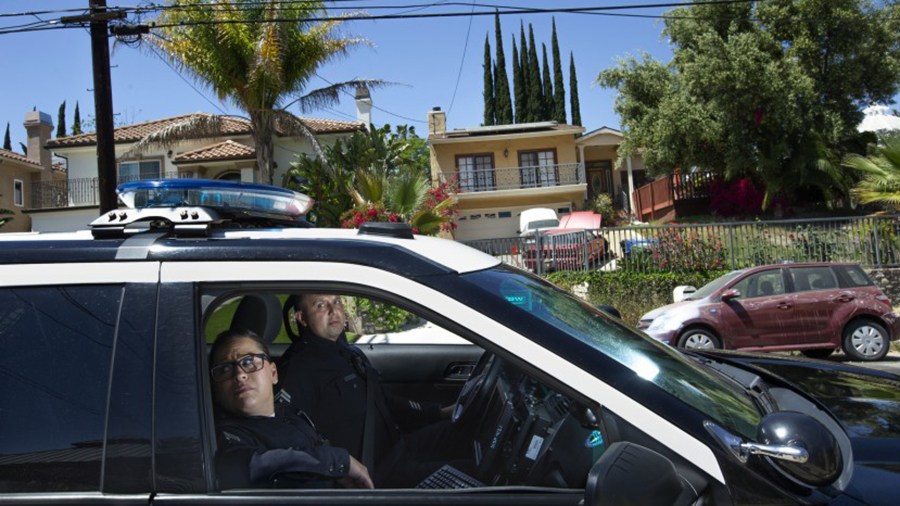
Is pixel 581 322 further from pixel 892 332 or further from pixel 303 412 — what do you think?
pixel 892 332

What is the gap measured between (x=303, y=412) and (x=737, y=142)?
79.3 feet

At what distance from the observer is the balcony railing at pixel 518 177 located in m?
36.0

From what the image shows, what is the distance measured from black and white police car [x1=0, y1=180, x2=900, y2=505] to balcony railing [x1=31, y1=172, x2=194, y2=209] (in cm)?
3007

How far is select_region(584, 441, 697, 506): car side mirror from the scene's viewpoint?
1.48m

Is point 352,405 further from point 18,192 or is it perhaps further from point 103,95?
point 18,192

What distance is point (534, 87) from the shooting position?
51.6 meters

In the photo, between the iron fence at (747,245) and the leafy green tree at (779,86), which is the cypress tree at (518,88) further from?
the iron fence at (747,245)

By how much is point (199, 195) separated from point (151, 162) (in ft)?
104

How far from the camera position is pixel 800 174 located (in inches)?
953

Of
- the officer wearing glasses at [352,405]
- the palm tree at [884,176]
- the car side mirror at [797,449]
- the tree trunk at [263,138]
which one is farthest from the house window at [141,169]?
the car side mirror at [797,449]

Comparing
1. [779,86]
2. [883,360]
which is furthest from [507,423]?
[779,86]

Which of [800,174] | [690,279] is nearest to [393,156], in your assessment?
[690,279]

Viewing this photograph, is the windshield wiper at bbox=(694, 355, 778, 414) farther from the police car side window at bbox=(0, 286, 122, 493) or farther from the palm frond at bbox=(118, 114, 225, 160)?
the palm frond at bbox=(118, 114, 225, 160)

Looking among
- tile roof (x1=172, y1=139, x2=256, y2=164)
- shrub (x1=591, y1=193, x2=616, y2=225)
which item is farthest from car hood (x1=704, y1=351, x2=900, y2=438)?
shrub (x1=591, y1=193, x2=616, y2=225)
